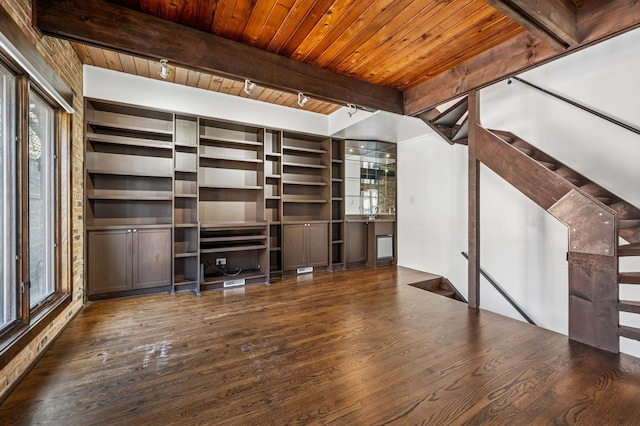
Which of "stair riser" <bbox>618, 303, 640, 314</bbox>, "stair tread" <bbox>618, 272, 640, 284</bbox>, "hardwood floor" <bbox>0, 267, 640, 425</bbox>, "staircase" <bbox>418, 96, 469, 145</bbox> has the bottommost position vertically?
"hardwood floor" <bbox>0, 267, 640, 425</bbox>

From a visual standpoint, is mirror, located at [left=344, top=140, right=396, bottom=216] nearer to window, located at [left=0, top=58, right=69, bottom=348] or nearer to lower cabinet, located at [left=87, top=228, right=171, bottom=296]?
lower cabinet, located at [left=87, top=228, right=171, bottom=296]

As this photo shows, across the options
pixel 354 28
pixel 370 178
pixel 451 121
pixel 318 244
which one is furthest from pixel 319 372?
pixel 370 178

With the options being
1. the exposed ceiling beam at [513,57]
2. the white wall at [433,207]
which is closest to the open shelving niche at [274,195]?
the exposed ceiling beam at [513,57]

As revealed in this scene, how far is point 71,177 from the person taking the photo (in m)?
3.10

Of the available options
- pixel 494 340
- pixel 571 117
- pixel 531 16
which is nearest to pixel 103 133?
pixel 531 16

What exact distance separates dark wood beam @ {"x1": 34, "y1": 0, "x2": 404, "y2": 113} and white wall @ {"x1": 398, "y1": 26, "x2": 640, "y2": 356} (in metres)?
2.40

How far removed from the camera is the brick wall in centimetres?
193

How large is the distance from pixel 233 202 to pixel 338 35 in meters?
3.16

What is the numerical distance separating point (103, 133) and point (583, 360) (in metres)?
5.83

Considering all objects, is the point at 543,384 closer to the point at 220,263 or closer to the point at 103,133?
the point at 220,263

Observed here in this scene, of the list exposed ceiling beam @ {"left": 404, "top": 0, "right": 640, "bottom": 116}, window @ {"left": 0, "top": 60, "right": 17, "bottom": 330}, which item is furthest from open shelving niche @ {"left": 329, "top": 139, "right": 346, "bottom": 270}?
window @ {"left": 0, "top": 60, "right": 17, "bottom": 330}

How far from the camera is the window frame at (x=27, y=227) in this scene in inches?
79.4

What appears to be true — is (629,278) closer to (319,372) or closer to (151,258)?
(319,372)

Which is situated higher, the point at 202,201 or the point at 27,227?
the point at 202,201
